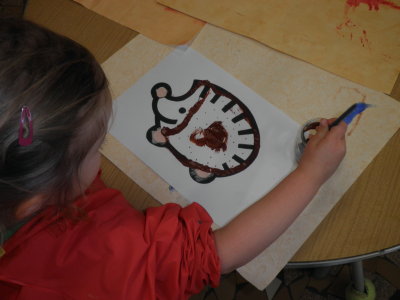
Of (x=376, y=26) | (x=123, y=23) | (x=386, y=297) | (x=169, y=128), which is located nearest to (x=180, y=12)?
(x=123, y=23)

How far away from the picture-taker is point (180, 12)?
0.81m

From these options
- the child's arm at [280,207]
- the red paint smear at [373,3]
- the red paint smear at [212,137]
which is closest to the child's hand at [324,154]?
the child's arm at [280,207]

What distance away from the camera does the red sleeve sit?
1.75 feet

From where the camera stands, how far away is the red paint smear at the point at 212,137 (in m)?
0.65

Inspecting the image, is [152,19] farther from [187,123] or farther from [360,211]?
[360,211]

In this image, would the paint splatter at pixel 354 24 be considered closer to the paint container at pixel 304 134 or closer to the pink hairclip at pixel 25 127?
the paint container at pixel 304 134

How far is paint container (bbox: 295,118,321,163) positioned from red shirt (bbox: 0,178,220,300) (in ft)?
0.63

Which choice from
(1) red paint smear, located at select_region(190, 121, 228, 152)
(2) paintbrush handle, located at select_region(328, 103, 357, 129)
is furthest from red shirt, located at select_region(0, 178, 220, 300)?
(2) paintbrush handle, located at select_region(328, 103, 357, 129)

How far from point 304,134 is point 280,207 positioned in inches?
5.8

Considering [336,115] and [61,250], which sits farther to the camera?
[336,115]

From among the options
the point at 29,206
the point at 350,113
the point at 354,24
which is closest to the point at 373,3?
the point at 354,24

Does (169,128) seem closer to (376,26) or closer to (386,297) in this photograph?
(376,26)

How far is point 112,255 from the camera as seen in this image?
0.52m

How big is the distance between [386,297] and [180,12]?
37.9 inches
